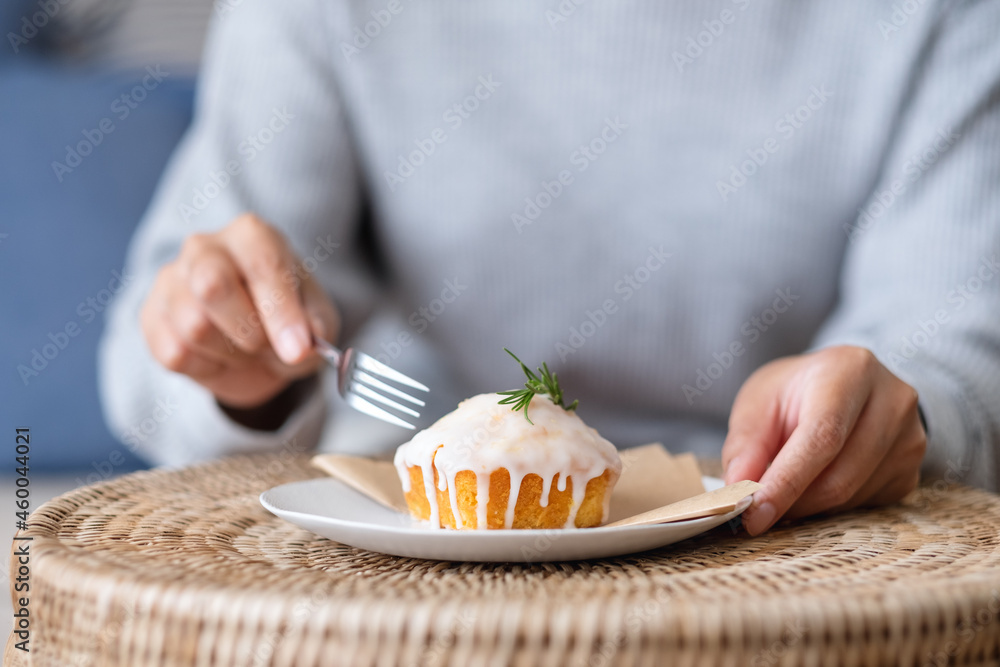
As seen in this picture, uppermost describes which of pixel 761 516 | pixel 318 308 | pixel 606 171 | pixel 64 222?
pixel 606 171

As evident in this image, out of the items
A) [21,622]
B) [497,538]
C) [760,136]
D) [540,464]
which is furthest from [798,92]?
[21,622]

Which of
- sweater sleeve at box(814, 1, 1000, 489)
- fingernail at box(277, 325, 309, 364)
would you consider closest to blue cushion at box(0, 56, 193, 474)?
fingernail at box(277, 325, 309, 364)

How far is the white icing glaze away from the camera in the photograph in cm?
73

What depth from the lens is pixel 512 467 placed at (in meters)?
0.72

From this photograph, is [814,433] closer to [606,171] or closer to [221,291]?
[221,291]

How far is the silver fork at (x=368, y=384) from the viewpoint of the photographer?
0.92m

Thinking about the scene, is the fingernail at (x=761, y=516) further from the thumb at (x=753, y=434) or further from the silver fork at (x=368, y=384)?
the silver fork at (x=368, y=384)

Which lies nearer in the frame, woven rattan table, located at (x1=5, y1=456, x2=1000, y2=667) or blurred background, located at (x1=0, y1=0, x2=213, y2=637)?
woven rattan table, located at (x1=5, y1=456, x2=1000, y2=667)

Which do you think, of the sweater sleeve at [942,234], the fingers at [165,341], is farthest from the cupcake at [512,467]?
the sweater sleeve at [942,234]

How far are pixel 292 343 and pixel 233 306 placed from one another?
0.10m

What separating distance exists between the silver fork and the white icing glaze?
134 mm

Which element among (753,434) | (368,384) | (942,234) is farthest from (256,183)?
(942,234)

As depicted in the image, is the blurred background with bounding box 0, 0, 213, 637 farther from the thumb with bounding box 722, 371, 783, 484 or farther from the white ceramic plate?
the thumb with bounding box 722, 371, 783, 484

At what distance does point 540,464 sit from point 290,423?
69 centimetres
